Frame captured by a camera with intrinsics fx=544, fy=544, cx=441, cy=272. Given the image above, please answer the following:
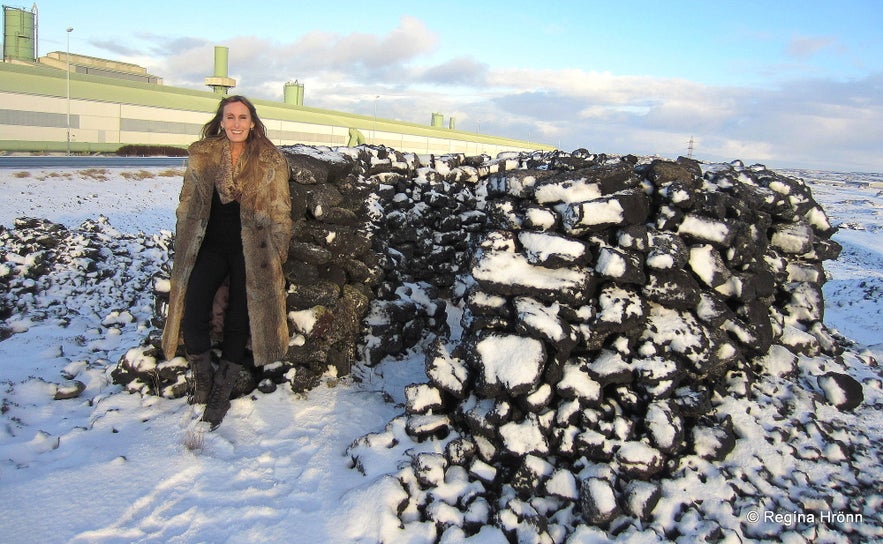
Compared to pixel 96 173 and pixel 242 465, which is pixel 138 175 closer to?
pixel 96 173

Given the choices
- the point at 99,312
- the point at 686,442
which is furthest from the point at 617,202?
the point at 99,312

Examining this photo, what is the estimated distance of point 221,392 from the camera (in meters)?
4.04

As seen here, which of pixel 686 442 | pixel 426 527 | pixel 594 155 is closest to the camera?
pixel 426 527

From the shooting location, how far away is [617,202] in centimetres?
435

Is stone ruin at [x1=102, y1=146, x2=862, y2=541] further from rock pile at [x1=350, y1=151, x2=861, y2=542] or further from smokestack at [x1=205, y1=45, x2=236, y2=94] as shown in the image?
smokestack at [x1=205, y1=45, x2=236, y2=94]

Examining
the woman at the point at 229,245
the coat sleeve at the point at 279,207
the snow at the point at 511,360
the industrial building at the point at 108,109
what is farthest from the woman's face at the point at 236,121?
the industrial building at the point at 108,109

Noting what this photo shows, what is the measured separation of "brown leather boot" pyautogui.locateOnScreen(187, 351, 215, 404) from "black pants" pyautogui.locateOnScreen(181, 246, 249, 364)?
0.22 ft

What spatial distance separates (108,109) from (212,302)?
1204 inches

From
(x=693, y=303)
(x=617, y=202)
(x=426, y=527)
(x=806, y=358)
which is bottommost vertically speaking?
(x=426, y=527)

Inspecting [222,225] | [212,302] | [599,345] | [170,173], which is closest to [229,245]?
[222,225]

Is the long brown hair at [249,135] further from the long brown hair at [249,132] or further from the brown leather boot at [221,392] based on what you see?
the brown leather boot at [221,392]

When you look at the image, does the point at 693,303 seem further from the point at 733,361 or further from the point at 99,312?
the point at 99,312

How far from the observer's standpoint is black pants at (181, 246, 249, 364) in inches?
156

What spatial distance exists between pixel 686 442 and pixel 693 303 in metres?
1.09
